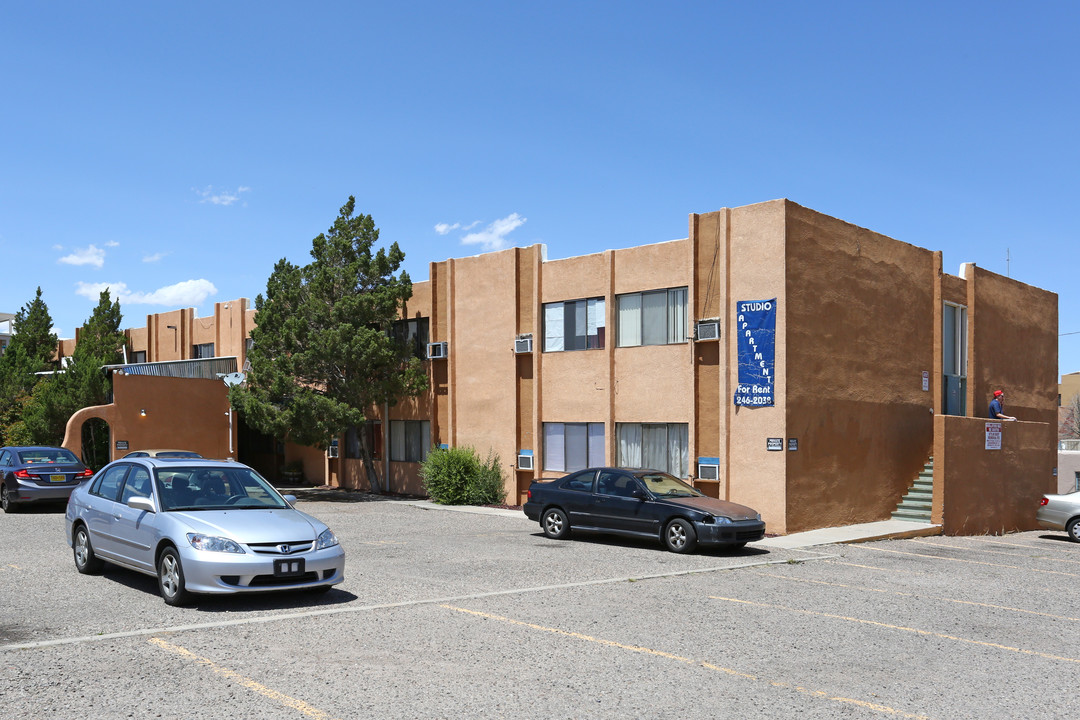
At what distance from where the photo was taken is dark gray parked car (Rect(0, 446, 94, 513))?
19859 millimetres

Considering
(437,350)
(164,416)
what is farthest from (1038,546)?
(164,416)

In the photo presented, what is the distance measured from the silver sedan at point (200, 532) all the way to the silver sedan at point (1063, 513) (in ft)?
59.1

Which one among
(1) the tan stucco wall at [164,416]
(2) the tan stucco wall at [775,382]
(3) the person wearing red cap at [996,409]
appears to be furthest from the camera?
(1) the tan stucco wall at [164,416]

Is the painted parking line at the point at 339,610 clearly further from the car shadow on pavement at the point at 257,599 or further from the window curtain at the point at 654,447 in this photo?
the window curtain at the point at 654,447

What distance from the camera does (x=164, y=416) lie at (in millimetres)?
28078

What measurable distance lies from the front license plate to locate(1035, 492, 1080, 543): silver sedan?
18.7 metres

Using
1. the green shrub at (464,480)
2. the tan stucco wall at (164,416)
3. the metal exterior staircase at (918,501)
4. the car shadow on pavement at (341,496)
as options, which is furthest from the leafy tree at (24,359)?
the metal exterior staircase at (918,501)

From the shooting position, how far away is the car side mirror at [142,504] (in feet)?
32.4

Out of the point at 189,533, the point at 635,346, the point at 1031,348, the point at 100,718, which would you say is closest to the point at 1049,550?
the point at 635,346

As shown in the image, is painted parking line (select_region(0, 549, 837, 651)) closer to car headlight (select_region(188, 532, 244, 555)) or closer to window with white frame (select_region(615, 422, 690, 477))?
car headlight (select_region(188, 532, 244, 555))

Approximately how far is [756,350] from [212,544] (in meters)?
12.8

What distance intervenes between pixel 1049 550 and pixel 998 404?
18.7 feet

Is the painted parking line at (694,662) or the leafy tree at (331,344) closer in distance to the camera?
the painted parking line at (694,662)

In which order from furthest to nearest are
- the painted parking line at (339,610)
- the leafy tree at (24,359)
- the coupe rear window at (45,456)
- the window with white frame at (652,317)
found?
the leafy tree at (24,359) < the window with white frame at (652,317) < the coupe rear window at (45,456) < the painted parking line at (339,610)
